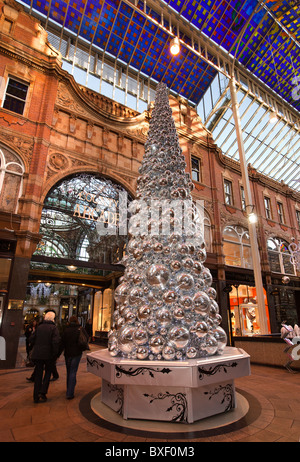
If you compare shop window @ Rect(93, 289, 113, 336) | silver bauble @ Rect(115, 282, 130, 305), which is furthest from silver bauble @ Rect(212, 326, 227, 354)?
shop window @ Rect(93, 289, 113, 336)

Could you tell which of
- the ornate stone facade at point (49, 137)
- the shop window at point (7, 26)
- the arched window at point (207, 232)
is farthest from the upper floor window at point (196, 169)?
the shop window at point (7, 26)

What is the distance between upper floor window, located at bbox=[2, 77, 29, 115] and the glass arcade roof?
6584 millimetres

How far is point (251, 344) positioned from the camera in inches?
330

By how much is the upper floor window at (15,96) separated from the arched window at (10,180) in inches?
80.8

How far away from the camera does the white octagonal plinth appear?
112 inches

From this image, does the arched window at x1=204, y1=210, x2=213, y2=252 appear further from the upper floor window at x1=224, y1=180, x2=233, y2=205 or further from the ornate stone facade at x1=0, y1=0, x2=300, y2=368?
the upper floor window at x1=224, y1=180, x2=233, y2=205

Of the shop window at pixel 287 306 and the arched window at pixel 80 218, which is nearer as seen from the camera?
the arched window at pixel 80 218

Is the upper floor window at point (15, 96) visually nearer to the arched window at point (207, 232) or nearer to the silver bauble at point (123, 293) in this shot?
the silver bauble at point (123, 293)

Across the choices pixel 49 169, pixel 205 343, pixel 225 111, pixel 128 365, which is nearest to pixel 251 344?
pixel 205 343

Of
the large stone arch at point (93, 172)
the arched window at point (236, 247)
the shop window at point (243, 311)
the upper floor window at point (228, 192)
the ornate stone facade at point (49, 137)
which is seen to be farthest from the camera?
the upper floor window at point (228, 192)

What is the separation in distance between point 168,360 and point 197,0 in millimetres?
18527

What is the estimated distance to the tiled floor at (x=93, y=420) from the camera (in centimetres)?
261

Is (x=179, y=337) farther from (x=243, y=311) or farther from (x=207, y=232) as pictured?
(x=243, y=311)

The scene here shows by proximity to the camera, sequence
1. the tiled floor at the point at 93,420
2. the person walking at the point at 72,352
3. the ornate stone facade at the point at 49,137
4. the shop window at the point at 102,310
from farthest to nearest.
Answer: the shop window at the point at 102,310 → the ornate stone facade at the point at 49,137 → the person walking at the point at 72,352 → the tiled floor at the point at 93,420
